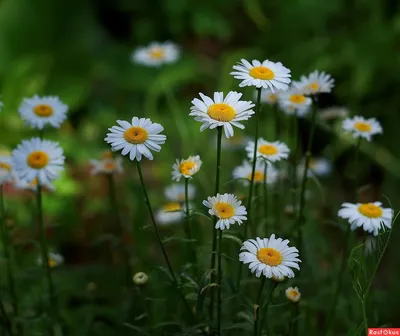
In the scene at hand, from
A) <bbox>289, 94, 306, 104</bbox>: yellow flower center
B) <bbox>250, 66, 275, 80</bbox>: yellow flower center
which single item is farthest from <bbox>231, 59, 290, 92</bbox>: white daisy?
<bbox>289, 94, 306, 104</bbox>: yellow flower center

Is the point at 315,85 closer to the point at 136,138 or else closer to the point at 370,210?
the point at 370,210

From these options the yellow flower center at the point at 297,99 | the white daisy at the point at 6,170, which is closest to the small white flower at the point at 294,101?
the yellow flower center at the point at 297,99

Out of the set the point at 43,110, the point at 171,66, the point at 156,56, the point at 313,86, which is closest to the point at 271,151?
the point at 313,86

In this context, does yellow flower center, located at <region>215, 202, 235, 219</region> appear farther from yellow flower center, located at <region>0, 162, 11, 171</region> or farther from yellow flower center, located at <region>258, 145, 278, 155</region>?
yellow flower center, located at <region>0, 162, 11, 171</region>

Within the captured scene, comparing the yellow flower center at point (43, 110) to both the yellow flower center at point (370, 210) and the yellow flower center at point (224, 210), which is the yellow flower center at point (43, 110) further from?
the yellow flower center at point (370, 210)

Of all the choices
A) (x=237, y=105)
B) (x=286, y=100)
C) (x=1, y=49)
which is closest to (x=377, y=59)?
(x=286, y=100)
